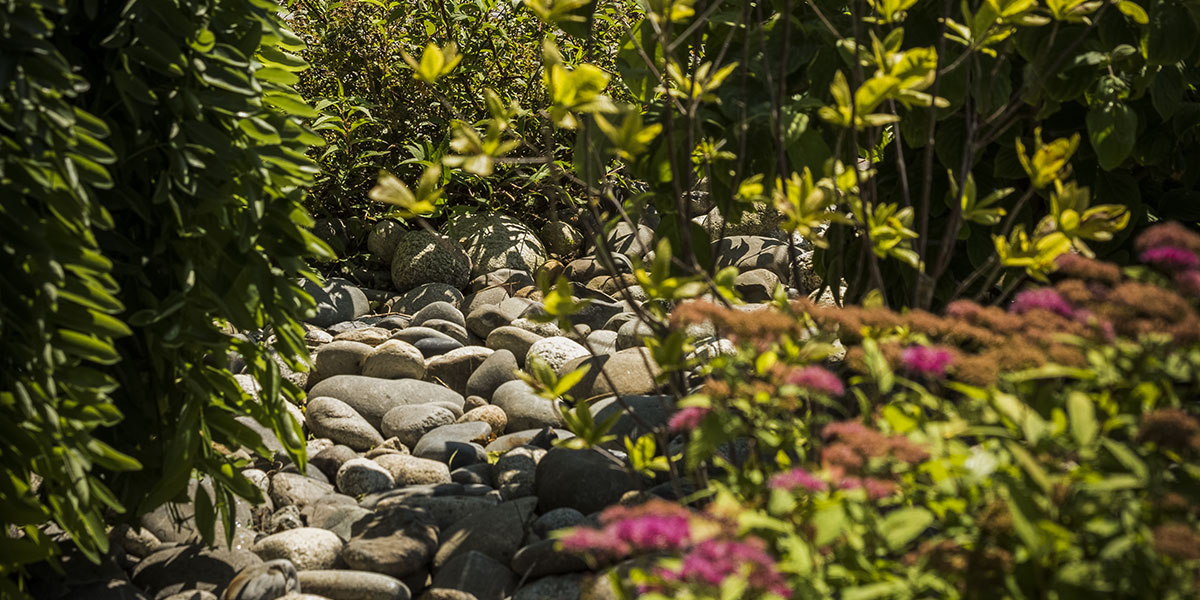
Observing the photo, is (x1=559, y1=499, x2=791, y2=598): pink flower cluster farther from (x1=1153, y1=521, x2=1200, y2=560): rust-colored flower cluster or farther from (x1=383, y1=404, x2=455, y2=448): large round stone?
(x1=383, y1=404, x2=455, y2=448): large round stone

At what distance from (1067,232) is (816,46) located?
0.93m

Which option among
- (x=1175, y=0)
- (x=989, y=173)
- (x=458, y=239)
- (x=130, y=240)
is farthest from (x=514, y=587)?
(x=458, y=239)

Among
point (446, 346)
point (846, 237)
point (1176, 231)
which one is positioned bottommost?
point (446, 346)

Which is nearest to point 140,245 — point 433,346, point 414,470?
point 414,470

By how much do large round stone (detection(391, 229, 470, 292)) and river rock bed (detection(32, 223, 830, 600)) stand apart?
0.01 metres

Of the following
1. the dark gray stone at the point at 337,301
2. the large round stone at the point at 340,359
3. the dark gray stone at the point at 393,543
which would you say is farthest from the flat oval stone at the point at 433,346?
the dark gray stone at the point at 393,543

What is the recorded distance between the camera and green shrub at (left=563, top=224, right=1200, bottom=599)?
1259 millimetres

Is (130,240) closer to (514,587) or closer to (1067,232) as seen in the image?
(514,587)

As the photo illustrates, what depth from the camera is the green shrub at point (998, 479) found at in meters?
1.26

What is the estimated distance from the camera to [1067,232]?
6.15ft

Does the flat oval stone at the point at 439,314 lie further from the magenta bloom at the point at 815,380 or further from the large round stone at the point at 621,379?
the magenta bloom at the point at 815,380

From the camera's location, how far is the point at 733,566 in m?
1.28

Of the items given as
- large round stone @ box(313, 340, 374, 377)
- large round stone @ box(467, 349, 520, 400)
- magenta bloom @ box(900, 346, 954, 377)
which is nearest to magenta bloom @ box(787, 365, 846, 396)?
magenta bloom @ box(900, 346, 954, 377)

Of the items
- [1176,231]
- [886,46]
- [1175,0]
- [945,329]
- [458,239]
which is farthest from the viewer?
[458,239]
